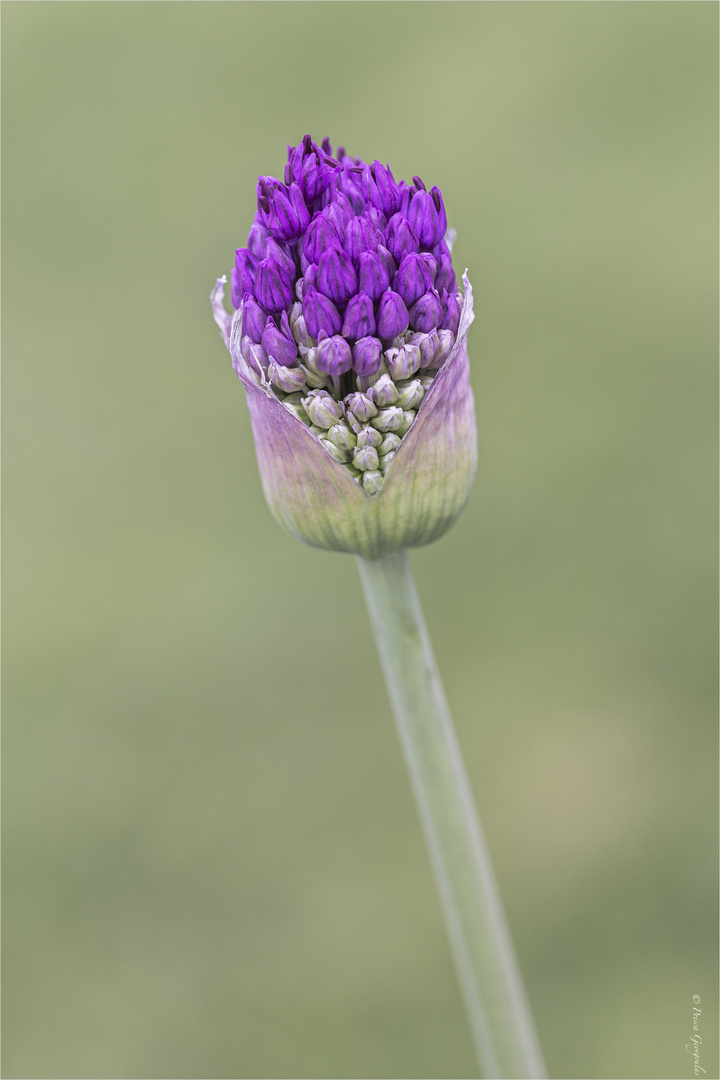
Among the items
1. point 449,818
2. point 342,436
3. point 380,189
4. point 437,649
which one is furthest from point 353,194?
point 437,649

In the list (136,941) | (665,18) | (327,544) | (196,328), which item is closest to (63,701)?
(136,941)

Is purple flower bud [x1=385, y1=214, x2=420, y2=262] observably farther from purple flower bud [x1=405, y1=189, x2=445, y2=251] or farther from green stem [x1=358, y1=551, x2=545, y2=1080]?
green stem [x1=358, y1=551, x2=545, y2=1080]

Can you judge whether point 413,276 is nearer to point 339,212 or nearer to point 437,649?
point 339,212

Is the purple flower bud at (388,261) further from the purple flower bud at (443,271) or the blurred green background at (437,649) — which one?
the blurred green background at (437,649)

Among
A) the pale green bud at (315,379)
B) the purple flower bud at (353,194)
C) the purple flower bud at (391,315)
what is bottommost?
the pale green bud at (315,379)

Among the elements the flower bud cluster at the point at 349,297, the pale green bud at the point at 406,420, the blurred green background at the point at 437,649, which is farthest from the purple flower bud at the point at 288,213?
the blurred green background at the point at 437,649

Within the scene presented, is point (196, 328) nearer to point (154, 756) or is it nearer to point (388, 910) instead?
point (154, 756)
